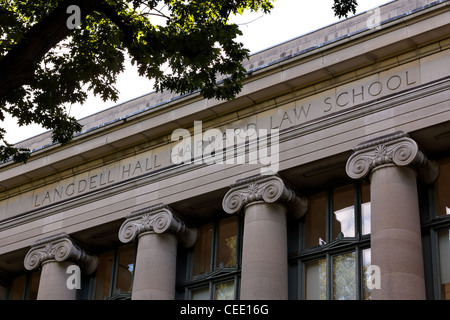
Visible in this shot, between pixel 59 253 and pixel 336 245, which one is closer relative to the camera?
pixel 336 245

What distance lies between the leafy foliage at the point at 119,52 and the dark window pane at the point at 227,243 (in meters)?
9.85

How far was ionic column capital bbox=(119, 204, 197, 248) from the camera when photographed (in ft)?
95.0

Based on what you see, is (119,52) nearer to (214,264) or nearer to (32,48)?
(32,48)

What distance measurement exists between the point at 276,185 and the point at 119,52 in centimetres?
850

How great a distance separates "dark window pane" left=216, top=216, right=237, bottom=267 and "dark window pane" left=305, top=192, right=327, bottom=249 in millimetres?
2636

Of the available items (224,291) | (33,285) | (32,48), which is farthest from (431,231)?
(33,285)

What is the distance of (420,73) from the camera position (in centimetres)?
2562

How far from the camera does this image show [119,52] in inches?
793

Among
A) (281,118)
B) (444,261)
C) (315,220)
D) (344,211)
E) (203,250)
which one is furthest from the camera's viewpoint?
(203,250)

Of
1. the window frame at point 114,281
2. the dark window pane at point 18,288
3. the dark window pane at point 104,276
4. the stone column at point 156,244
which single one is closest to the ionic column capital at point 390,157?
the stone column at point 156,244

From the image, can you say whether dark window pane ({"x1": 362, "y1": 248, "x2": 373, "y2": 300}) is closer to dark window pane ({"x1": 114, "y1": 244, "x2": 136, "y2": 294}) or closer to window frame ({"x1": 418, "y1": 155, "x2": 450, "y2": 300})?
window frame ({"x1": 418, "y1": 155, "x2": 450, "y2": 300})

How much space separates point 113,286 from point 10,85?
16.5 meters

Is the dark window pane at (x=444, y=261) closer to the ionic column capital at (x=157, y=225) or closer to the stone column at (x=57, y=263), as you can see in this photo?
the ionic column capital at (x=157, y=225)

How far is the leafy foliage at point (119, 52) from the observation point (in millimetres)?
18047
